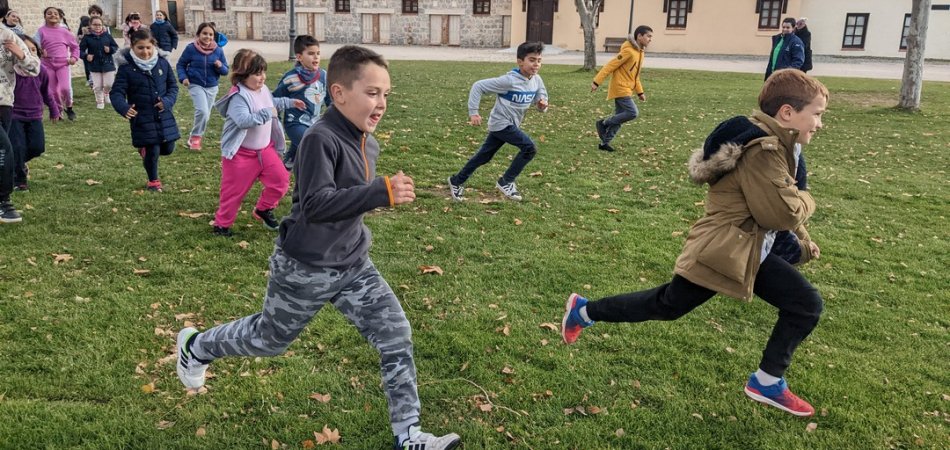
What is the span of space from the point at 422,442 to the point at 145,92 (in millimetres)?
6023

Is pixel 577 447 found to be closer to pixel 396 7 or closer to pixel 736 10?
pixel 736 10

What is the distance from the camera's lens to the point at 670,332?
4992mm

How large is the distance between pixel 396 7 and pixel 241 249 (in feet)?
134

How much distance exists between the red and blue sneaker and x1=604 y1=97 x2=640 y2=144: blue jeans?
799 centimetres

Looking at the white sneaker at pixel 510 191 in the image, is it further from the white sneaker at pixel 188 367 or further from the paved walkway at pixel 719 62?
the paved walkway at pixel 719 62

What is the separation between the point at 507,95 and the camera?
8148mm

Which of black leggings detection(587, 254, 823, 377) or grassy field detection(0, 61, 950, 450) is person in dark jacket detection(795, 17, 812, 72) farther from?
black leggings detection(587, 254, 823, 377)

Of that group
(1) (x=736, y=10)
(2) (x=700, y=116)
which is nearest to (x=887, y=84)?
(2) (x=700, y=116)

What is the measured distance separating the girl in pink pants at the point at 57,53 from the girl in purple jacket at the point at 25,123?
5.51 m

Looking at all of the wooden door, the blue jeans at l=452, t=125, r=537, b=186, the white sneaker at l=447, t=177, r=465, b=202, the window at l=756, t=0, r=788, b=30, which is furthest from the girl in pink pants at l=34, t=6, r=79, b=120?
the window at l=756, t=0, r=788, b=30

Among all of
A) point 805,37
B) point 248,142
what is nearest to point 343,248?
point 248,142

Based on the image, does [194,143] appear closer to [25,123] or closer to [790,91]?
[25,123]

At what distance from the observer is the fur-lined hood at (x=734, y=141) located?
3.54 meters

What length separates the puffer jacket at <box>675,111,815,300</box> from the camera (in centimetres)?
350
